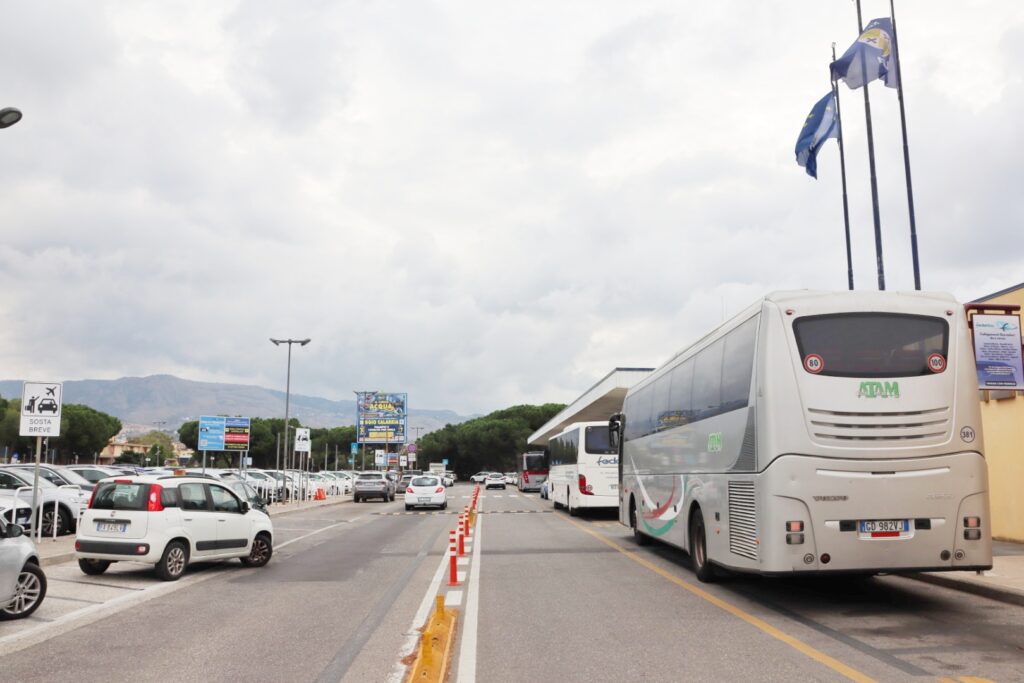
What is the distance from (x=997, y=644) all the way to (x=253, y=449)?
4840 inches

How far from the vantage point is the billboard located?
79312 millimetres

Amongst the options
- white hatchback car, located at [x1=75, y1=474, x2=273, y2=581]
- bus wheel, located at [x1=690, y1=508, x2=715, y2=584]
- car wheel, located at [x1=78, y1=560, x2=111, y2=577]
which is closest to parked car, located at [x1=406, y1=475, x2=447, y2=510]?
white hatchback car, located at [x1=75, y1=474, x2=273, y2=581]

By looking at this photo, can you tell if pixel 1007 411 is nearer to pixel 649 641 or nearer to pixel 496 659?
pixel 649 641

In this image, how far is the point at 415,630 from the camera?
8.52m

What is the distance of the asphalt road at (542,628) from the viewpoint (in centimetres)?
676

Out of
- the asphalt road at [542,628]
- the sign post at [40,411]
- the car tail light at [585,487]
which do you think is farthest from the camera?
the car tail light at [585,487]

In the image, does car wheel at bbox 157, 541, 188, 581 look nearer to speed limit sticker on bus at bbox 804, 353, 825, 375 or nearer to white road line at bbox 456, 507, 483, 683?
white road line at bbox 456, 507, 483, 683

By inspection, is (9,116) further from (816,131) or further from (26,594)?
(816,131)

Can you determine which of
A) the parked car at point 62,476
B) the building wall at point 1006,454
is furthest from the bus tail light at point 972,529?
the parked car at point 62,476

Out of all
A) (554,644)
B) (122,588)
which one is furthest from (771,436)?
(122,588)

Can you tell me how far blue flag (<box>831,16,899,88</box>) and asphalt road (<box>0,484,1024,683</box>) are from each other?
1326 centimetres

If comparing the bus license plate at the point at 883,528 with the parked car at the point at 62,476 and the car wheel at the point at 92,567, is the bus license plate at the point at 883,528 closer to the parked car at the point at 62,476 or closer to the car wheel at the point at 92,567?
the car wheel at the point at 92,567

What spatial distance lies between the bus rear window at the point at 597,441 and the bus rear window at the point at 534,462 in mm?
33739

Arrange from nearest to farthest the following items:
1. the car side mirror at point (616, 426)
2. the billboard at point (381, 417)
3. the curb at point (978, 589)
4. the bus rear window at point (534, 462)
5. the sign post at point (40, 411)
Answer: the curb at point (978, 589) < the sign post at point (40, 411) < the car side mirror at point (616, 426) < the bus rear window at point (534, 462) < the billboard at point (381, 417)
